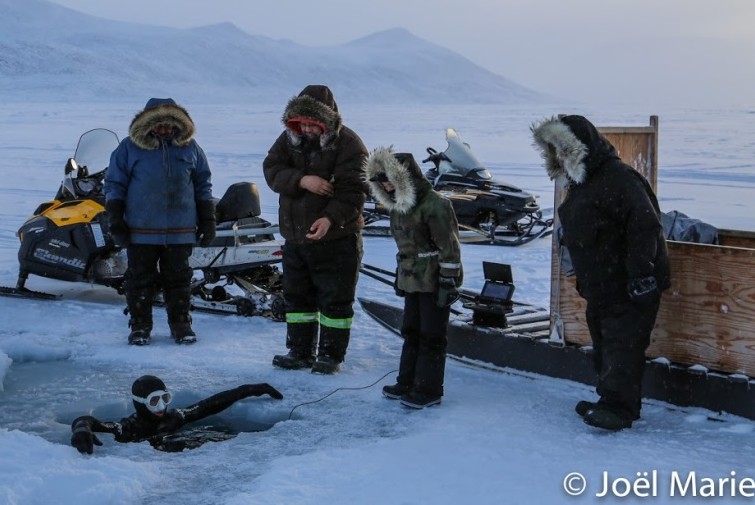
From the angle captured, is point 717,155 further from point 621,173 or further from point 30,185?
point 621,173

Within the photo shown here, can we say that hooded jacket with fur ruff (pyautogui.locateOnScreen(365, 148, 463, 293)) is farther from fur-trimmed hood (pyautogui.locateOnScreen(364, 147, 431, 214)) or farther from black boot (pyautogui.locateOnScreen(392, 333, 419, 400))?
black boot (pyautogui.locateOnScreen(392, 333, 419, 400))

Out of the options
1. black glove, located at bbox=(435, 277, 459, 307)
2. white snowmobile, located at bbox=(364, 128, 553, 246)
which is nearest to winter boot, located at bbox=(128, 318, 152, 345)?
→ black glove, located at bbox=(435, 277, 459, 307)

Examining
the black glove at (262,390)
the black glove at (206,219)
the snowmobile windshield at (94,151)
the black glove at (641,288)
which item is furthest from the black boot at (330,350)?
the snowmobile windshield at (94,151)

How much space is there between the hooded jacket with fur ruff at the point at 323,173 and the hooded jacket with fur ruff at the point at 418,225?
1.65 ft

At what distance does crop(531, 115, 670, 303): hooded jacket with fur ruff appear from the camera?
12.4 ft

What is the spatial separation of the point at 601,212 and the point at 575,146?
29cm

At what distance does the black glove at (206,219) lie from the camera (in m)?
5.58

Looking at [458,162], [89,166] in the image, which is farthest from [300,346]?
[458,162]

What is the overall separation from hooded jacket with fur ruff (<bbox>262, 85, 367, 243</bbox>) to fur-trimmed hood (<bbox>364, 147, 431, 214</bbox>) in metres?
0.45

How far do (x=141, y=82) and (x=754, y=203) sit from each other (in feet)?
202

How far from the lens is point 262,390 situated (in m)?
4.46

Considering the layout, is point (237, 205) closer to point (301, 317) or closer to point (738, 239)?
point (301, 317)

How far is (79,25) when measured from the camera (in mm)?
132125

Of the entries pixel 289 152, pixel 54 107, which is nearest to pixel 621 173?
Answer: pixel 289 152
